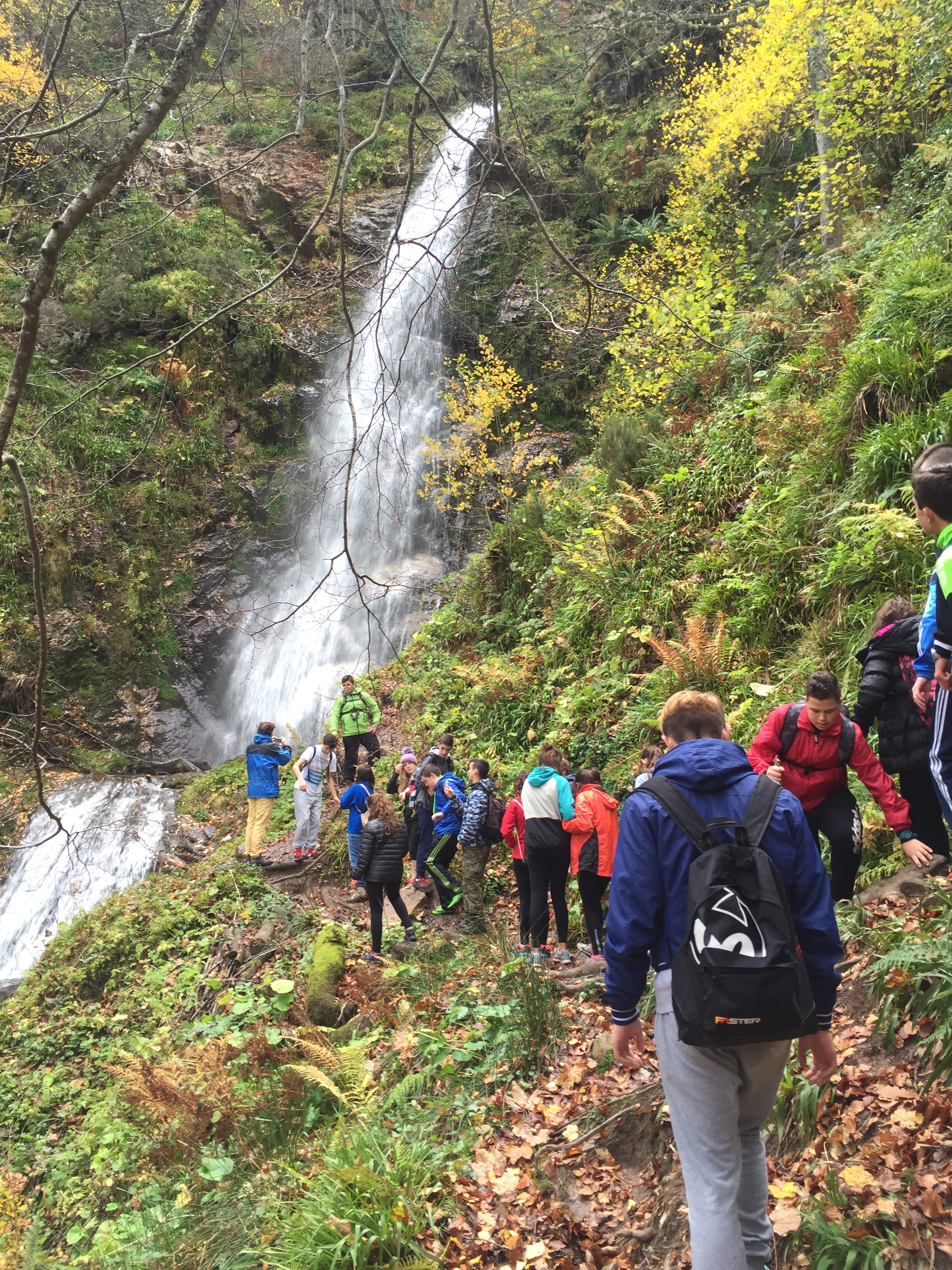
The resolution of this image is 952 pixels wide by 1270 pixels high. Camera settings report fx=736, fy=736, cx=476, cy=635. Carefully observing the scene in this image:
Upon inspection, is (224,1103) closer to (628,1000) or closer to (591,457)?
(628,1000)

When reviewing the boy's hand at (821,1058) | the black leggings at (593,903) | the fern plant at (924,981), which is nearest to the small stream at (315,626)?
the black leggings at (593,903)

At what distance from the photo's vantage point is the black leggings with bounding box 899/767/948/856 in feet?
13.6

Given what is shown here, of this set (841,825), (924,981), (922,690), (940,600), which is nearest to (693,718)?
(940,600)

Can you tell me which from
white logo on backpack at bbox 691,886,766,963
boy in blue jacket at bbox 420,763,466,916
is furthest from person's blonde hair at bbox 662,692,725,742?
boy in blue jacket at bbox 420,763,466,916

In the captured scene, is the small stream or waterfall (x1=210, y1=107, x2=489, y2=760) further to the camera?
waterfall (x1=210, y1=107, x2=489, y2=760)

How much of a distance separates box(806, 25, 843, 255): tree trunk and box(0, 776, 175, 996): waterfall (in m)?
14.8

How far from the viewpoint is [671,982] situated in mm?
2178

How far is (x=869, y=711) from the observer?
13.7 feet

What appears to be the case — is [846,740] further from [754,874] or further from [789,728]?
[754,874]

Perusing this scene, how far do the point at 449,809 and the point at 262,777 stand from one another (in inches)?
113

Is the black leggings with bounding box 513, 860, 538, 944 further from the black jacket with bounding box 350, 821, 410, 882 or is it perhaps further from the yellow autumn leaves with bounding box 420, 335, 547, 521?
the yellow autumn leaves with bounding box 420, 335, 547, 521

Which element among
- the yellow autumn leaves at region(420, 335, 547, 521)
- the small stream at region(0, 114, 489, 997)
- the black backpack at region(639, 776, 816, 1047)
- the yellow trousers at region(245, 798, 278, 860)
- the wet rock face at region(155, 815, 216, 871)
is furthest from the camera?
the yellow autumn leaves at region(420, 335, 547, 521)

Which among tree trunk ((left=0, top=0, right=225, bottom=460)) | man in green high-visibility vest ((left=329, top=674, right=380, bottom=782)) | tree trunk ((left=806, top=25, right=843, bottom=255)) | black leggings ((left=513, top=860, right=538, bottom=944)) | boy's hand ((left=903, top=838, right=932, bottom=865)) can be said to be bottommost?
black leggings ((left=513, top=860, right=538, bottom=944))

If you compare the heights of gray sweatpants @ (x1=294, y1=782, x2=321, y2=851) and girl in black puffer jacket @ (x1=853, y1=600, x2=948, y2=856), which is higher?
girl in black puffer jacket @ (x1=853, y1=600, x2=948, y2=856)
